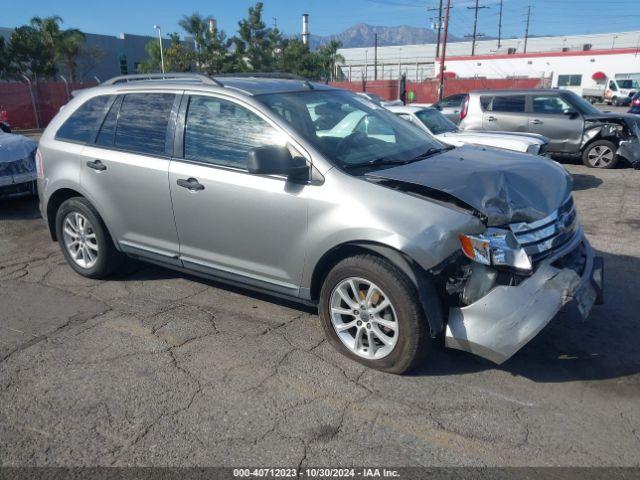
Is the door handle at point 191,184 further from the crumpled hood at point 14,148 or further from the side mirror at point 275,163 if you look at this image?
the crumpled hood at point 14,148

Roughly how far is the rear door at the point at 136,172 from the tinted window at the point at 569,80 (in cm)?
5352

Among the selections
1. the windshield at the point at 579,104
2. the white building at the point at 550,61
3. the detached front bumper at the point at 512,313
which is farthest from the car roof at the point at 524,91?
the white building at the point at 550,61

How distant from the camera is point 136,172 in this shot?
4363mm

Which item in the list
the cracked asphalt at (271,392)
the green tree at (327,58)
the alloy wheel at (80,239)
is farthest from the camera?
the green tree at (327,58)

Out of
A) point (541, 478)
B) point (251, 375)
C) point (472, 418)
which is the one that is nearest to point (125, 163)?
point (251, 375)

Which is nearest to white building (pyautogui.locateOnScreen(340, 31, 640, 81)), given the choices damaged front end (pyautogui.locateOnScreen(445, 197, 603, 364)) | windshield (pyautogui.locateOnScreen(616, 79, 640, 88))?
windshield (pyautogui.locateOnScreen(616, 79, 640, 88))

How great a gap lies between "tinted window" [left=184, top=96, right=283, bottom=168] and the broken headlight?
1.49 meters

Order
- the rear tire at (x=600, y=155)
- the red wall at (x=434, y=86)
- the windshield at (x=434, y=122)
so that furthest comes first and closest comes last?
the red wall at (x=434, y=86), the rear tire at (x=600, y=155), the windshield at (x=434, y=122)

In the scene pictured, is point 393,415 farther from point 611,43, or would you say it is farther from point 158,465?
point 611,43

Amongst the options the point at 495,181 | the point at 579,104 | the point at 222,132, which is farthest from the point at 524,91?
the point at 222,132

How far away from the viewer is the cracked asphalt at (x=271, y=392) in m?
2.75

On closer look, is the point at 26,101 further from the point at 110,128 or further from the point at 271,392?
the point at 271,392

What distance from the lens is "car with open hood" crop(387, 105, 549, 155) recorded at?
8391 millimetres

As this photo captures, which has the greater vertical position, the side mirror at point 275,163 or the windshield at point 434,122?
the side mirror at point 275,163
